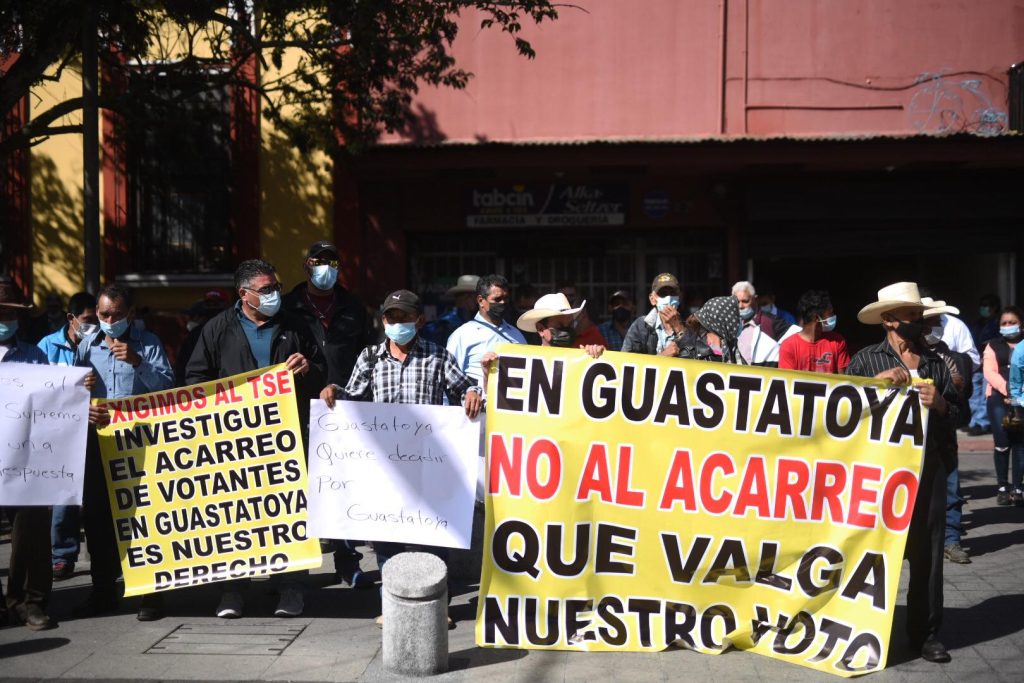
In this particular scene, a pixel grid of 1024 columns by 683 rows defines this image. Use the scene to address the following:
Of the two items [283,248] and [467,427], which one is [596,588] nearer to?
[467,427]

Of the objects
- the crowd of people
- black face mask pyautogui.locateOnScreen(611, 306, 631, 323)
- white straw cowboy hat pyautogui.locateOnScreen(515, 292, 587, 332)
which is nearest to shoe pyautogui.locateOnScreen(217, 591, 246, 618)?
the crowd of people

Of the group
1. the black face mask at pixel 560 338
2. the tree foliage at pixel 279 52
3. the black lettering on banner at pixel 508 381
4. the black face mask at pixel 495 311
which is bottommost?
the black lettering on banner at pixel 508 381

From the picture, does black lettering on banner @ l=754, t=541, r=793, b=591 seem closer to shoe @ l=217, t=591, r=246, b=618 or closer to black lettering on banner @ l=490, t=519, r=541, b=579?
black lettering on banner @ l=490, t=519, r=541, b=579

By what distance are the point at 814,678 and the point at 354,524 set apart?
2.57 metres

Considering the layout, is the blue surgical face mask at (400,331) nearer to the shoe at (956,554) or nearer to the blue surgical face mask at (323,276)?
the blue surgical face mask at (323,276)

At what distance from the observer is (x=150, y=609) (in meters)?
6.39

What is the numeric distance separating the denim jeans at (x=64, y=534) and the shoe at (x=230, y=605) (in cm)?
177

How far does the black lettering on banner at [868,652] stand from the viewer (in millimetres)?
5340

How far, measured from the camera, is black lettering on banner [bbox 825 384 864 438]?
18.2ft

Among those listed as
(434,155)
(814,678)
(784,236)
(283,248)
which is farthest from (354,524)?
(784,236)

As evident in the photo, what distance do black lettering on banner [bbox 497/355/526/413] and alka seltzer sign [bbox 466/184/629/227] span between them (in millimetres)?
8865

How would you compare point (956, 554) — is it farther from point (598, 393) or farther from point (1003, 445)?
point (598, 393)

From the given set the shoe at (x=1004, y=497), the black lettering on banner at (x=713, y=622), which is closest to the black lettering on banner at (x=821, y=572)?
the black lettering on banner at (x=713, y=622)

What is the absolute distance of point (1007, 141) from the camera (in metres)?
12.9
